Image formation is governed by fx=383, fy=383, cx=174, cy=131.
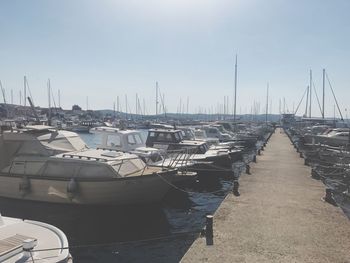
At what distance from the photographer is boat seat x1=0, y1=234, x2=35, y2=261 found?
20.9 ft

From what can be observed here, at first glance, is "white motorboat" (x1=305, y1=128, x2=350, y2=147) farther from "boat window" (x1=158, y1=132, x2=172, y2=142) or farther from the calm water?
the calm water

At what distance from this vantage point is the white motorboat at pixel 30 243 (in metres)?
6.39

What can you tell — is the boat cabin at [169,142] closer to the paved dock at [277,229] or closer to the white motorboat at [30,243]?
the paved dock at [277,229]

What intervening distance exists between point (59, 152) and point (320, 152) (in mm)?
20159

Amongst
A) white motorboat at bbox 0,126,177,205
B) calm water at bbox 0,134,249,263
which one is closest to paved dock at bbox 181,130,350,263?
calm water at bbox 0,134,249,263

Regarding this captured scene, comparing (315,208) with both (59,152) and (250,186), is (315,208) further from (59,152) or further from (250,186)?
(59,152)

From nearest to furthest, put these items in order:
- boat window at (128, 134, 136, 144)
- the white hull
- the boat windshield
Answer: the white hull
the boat windshield
boat window at (128, 134, 136, 144)

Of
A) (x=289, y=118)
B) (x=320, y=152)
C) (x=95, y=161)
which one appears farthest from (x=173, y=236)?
(x=289, y=118)

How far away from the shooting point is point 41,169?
15.0 meters

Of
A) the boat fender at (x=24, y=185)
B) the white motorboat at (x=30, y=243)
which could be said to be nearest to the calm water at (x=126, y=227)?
the boat fender at (x=24, y=185)

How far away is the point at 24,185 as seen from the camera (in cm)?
1466

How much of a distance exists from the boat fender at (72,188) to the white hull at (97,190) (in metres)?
0.07

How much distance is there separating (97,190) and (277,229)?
6.67 metres

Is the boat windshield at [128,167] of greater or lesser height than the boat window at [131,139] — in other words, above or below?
below
